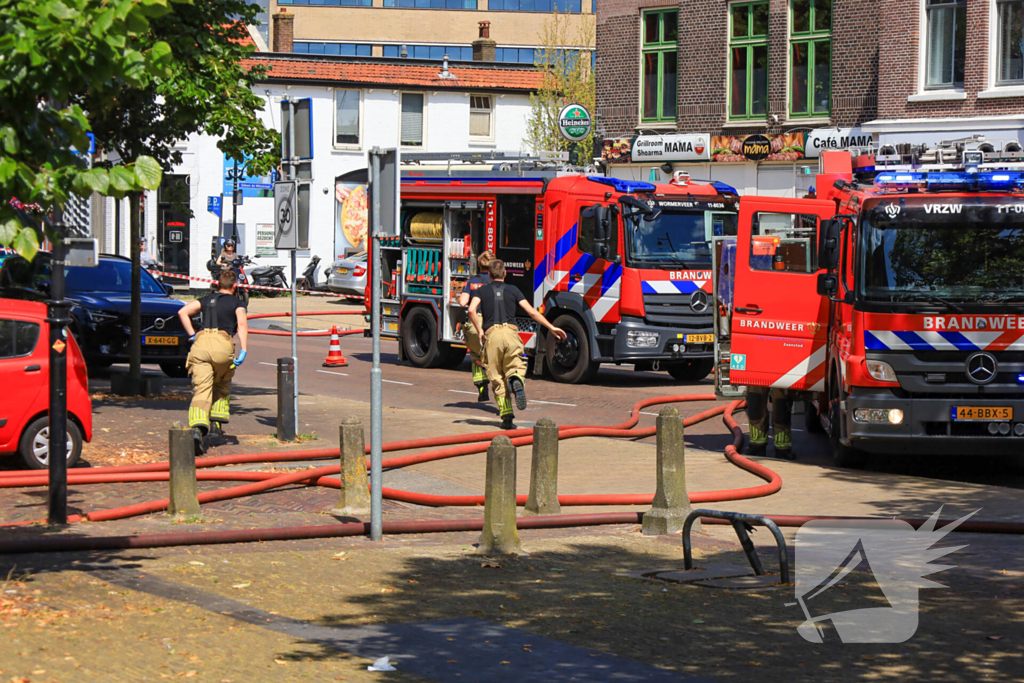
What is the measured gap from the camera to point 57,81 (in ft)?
21.2

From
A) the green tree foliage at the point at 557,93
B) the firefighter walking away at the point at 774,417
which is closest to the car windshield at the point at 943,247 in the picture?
the firefighter walking away at the point at 774,417

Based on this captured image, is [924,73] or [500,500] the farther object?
[924,73]

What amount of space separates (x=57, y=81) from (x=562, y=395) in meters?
12.2

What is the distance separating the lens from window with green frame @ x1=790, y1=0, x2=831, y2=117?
28969 millimetres

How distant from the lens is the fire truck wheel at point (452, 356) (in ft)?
70.7

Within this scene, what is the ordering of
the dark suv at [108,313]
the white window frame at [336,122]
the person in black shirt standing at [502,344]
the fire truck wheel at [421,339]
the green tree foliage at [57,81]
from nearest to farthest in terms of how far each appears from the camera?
the green tree foliage at [57,81] < the person in black shirt standing at [502,344] < the dark suv at [108,313] < the fire truck wheel at [421,339] < the white window frame at [336,122]

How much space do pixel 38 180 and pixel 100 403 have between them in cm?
1003

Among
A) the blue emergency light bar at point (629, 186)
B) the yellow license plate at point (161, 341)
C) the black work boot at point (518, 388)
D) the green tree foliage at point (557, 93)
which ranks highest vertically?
the green tree foliage at point (557, 93)

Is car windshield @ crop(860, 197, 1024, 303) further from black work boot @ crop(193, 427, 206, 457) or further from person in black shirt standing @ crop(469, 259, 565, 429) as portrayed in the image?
black work boot @ crop(193, 427, 206, 457)

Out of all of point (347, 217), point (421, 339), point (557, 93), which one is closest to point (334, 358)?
point (421, 339)

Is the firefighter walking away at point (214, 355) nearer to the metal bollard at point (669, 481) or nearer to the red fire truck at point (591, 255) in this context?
the metal bollard at point (669, 481)

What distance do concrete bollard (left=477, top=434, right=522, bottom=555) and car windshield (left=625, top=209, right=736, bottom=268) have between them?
10.5m

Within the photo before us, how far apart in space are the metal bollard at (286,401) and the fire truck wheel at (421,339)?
25.4 feet
